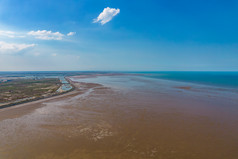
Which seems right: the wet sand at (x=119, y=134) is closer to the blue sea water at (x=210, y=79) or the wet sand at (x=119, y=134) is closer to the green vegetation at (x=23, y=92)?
the green vegetation at (x=23, y=92)

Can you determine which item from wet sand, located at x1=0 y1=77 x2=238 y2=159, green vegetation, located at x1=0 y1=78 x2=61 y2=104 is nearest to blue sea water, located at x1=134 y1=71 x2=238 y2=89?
wet sand, located at x1=0 y1=77 x2=238 y2=159

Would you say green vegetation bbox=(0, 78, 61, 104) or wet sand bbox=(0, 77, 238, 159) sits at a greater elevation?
green vegetation bbox=(0, 78, 61, 104)

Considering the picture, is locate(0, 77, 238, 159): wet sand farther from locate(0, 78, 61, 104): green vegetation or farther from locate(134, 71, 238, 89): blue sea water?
locate(134, 71, 238, 89): blue sea water

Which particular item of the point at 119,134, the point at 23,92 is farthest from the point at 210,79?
the point at 23,92

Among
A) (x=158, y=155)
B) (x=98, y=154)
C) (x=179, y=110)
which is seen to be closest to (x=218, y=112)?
(x=179, y=110)

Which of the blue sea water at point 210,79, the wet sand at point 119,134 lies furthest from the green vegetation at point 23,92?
the blue sea water at point 210,79

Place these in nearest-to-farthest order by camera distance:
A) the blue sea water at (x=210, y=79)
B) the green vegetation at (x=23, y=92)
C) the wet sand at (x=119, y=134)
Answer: the wet sand at (x=119, y=134)
the green vegetation at (x=23, y=92)
the blue sea water at (x=210, y=79)

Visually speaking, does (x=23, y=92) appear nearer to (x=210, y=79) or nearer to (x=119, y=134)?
(x=119, y=134)

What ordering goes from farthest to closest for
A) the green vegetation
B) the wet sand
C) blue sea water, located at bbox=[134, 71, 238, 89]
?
1. blue sea water, located at bbox=[134, 71, 238, 89]
2. the green vegetation
3. the wet sand

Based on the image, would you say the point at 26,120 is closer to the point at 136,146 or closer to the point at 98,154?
the point at 98,154

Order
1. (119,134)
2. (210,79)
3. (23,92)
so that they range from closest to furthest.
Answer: (119,134)
(23,92)
(210,79)

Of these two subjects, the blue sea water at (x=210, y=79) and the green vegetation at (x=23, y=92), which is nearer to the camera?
the green vegetation at (x=23, y=92)

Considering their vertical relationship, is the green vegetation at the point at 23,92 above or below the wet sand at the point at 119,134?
above
